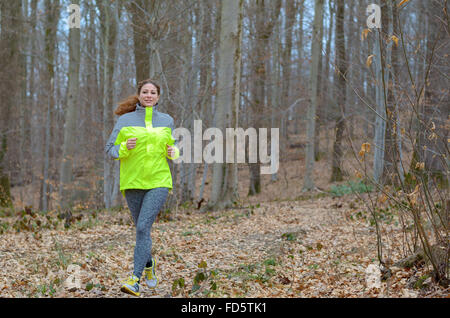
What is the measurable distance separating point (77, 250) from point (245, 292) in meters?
3.06

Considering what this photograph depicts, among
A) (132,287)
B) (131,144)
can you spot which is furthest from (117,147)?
(132,287)

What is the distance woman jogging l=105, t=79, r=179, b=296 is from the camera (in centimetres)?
418

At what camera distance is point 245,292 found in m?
4.26

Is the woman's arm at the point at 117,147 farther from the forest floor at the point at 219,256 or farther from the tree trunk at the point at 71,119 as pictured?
the tree trunk at the point at 71,119

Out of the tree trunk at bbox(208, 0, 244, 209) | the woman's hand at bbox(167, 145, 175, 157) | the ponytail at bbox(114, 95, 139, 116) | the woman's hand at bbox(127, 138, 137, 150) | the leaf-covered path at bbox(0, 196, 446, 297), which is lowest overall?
the leaf-covered path at bbox(0, 196, 446, 297)

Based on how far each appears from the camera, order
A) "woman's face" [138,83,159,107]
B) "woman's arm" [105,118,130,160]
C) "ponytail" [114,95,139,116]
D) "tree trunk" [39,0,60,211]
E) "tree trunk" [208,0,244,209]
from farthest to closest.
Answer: "tree trunk" [39,0,60,211], "tree trunk" [208,0,244,209], "ponytail" [114,95,139,116], "woman's face" [138,83,159,107], "woman's arm" [105,118,130,160]

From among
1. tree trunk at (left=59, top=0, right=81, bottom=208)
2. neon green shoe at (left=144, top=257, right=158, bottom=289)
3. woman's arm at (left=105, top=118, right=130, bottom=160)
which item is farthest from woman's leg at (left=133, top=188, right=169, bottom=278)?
tree trunk at (left=59, top=0, right=81, bottom=208)

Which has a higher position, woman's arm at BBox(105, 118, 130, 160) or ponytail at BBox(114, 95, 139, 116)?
ponytail at BBox(114, 95, 139, 116)

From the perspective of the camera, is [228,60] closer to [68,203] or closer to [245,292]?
[245,292]

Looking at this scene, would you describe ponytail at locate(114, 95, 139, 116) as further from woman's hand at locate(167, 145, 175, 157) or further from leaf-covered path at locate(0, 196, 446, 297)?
leaf-covered path at locate(0, 196, 446, 297)

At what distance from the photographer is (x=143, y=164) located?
4.20 meters

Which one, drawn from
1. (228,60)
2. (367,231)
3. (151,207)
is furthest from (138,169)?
(228,60)
